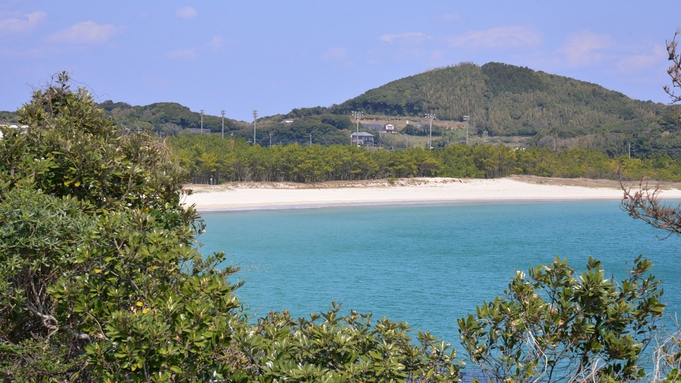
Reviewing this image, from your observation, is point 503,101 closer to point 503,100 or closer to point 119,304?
point 503,100

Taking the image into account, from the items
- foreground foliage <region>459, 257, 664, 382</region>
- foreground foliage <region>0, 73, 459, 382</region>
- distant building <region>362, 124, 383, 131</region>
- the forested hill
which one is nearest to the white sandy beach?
foreground foliage <region>0, 73, 459, 382</region>

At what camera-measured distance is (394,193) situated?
136ft

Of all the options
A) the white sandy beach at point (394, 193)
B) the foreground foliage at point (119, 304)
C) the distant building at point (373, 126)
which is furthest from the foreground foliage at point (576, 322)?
the distant building at point (373, 126)

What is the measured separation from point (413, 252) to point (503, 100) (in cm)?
10802

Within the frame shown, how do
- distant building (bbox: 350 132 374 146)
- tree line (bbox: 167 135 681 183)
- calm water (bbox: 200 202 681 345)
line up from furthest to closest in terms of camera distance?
distant building (bbox: 350 132 374 146), tree line (bbox: 167 135 681 183), calm water (bbox: 200 202 681 345)

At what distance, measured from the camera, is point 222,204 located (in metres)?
32.8

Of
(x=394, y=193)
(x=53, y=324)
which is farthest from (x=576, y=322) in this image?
(x=394, y=193)

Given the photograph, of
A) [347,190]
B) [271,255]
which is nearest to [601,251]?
[271,255]

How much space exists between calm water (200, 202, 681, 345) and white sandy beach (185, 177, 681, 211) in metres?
1.47

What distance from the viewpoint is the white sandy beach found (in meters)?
34.7

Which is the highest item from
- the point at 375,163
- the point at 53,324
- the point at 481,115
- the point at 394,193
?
the point at 481,115

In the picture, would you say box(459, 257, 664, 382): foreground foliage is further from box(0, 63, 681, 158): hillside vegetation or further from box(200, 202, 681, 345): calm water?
Answer: box(0, 63, 681, 158): hillside vegetation

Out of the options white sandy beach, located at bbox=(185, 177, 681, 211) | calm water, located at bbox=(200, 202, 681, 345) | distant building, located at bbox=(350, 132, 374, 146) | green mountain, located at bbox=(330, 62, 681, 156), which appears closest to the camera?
calm water, located at bbox=(200, 202, 681, 345)

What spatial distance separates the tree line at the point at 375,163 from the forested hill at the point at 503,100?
5262 centimetres
